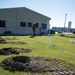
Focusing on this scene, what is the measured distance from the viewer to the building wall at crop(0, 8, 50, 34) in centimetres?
2650

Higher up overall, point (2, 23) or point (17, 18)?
point (17, 18)

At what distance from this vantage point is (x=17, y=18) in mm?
27703

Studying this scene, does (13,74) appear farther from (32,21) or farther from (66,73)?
(32,21)

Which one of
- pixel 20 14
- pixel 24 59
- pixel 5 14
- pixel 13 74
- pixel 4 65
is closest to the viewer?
pixel 13 74

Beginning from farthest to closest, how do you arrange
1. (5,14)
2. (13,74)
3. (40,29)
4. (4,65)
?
1. (40,29)
2. (5,14)
3. (4,65)
4. (13,74)

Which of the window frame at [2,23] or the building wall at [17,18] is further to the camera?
the building wall at [17,18]

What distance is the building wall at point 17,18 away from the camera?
86.9 ft

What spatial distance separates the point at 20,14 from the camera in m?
28.2

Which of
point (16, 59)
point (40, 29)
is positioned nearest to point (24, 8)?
point (40, 29)

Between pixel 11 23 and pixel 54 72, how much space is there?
906 inches

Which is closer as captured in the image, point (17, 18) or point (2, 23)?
point (2, 23)

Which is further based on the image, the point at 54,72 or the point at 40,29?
the point at 40,29

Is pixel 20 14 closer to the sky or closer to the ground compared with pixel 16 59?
closer to the sky

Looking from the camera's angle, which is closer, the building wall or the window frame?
the window frame
